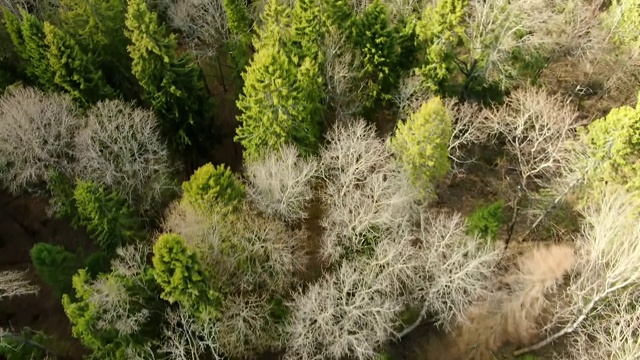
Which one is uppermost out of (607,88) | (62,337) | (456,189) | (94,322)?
(607,88)

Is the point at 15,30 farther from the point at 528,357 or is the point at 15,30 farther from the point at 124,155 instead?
the point at 528,357

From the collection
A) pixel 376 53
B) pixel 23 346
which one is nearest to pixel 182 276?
pixel 23 346

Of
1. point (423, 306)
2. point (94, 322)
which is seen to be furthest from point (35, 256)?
point (423, 306)

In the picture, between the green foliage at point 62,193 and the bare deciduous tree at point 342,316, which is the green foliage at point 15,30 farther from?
the bare deciduous tree at point 342,316

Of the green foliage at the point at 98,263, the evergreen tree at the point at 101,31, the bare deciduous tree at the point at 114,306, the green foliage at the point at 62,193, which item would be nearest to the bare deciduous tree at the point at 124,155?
the green foliage at the point at 62,193

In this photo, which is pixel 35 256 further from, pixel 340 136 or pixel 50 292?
pixel 340 136

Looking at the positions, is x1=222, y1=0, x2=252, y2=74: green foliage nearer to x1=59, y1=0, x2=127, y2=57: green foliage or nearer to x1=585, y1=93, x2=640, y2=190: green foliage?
x1=59, y1=0, x2=127, y2=57: green foliage
